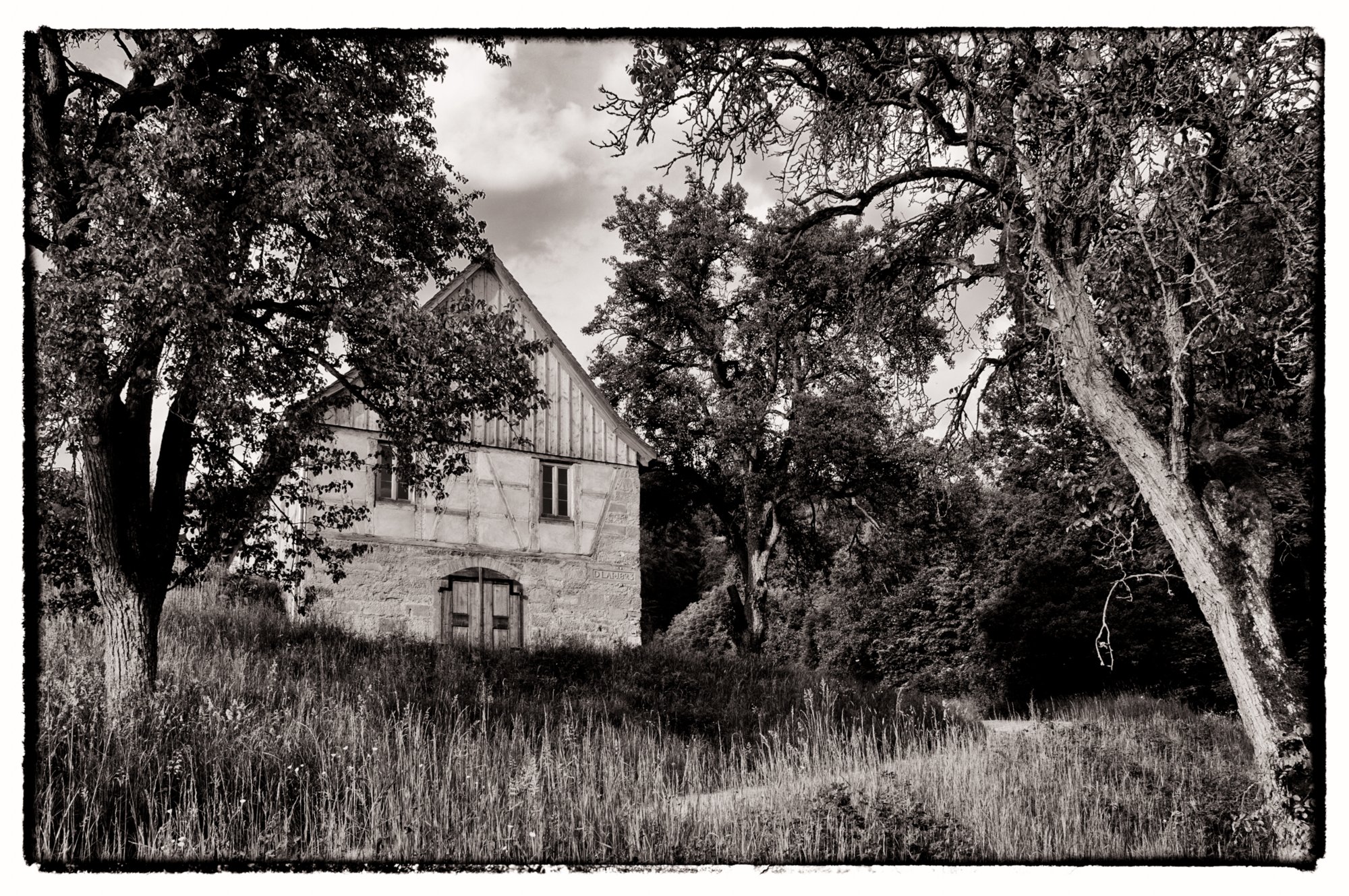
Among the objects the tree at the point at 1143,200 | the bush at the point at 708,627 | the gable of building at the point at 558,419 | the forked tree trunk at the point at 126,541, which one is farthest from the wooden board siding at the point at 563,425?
the tree at the point at 1143,200

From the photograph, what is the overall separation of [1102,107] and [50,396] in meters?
5.58

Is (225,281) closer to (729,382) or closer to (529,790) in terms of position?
(529,790)

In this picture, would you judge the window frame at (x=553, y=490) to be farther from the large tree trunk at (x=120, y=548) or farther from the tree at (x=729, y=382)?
the large tree trunk at (x=120, y=548)

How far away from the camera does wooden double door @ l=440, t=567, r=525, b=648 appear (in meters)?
14.0

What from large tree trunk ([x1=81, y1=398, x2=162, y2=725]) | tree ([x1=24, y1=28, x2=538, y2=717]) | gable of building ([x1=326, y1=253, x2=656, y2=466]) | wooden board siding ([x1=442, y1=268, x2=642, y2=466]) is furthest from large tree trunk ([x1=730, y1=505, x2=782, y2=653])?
large tree trunk ([x1=81, y1=398, x2=162, y2=725])

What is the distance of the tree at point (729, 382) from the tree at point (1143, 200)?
32.1 feet

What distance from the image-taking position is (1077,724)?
8.95m

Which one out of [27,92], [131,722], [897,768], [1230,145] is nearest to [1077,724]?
[897,768]

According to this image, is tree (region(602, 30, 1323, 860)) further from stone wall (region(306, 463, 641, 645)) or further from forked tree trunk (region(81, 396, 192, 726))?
stone wall (region(306, 463, 641, 645))

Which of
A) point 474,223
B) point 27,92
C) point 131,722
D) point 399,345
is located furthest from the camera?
point 474,223

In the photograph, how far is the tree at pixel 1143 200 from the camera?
17.1ft

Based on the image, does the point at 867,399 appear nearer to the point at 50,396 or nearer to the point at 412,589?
the point at 412,589

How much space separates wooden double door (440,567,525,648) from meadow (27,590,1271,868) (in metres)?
6.06

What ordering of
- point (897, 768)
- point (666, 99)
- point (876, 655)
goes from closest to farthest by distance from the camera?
point (666, 99), point (897, 768), point (876, 655)
